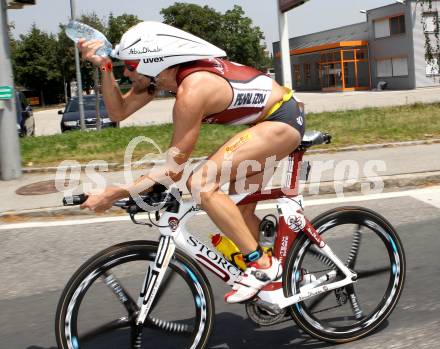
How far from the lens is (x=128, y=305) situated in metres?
3.24

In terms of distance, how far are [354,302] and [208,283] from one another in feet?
3.28

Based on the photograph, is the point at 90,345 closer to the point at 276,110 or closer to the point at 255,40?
the point at 276,110

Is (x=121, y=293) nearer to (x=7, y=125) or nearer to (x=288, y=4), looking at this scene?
(x=7, y=125)

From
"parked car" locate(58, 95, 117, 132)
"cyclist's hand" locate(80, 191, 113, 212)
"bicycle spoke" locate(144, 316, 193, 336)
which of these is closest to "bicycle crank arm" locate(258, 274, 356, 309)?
"bicycle spoke" locate(144, 316, 193, 336)

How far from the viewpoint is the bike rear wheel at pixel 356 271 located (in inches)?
140

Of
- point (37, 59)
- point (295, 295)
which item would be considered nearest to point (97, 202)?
point (295, 295)

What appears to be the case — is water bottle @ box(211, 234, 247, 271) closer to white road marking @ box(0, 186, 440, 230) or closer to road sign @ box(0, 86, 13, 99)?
white road marking @ box(0, 186, 440, 230)

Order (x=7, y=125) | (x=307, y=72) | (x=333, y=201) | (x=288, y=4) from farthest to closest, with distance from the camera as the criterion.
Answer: (x=307, y=72) → (x=288, y=4) → (x=7, y=125) → (x=333, y=201)

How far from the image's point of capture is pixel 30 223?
7.24 metres

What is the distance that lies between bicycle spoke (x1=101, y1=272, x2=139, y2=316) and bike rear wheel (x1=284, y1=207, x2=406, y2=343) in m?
0.92

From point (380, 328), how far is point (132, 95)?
205 centimetres

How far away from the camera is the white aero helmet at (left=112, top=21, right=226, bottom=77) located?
9.80 ft

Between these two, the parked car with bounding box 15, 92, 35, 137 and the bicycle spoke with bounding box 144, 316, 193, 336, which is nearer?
the bicycle spoke with bounding box 144, 316, 193, 336

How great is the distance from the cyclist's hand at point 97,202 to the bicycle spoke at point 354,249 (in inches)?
60.4
